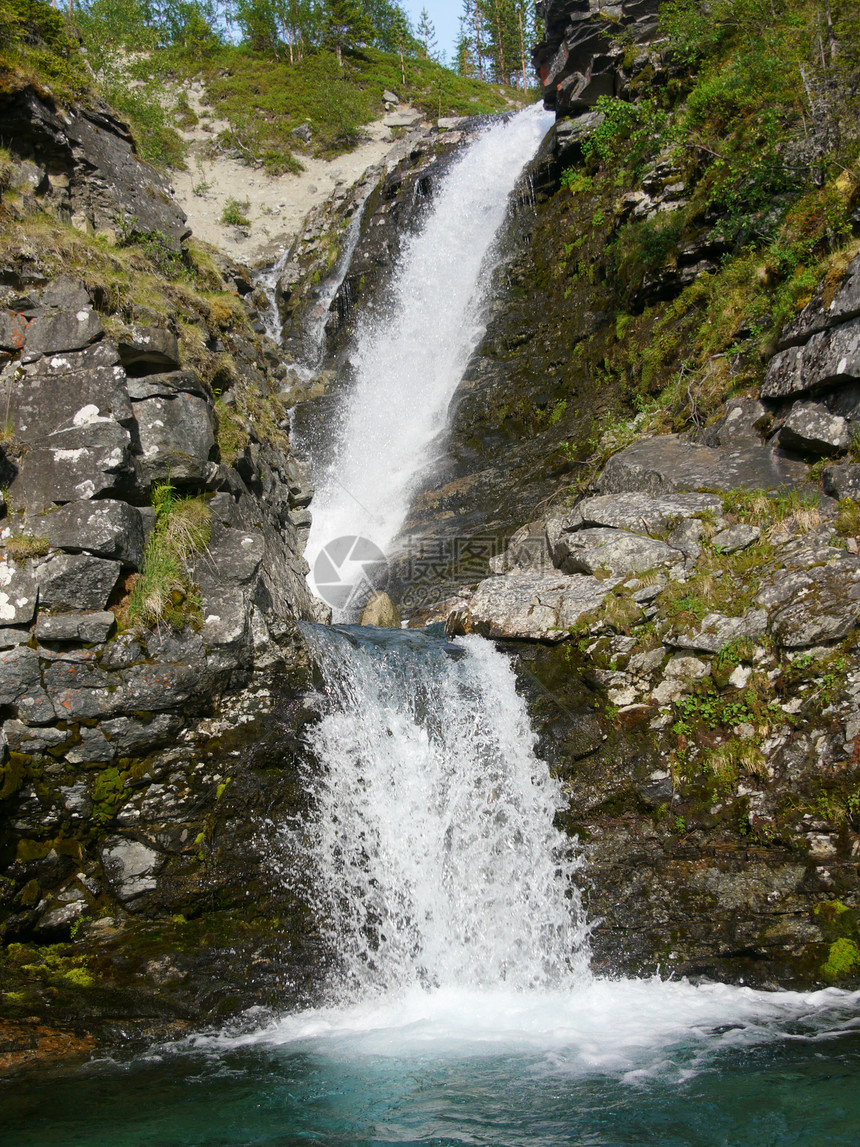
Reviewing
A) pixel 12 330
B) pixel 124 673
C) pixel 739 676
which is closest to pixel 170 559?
pixel 124 673

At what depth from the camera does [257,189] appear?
3253 cm

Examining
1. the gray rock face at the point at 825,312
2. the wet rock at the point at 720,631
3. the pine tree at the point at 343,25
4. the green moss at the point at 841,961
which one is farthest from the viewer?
the pine tree at the point at 343,25

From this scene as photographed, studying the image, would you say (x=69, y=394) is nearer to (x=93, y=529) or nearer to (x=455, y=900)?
(x=93, y=529)

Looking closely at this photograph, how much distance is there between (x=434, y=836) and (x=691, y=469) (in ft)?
19.2

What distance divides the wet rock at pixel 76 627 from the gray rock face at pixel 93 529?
0.63 metres

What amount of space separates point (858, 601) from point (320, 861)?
5.65 metres

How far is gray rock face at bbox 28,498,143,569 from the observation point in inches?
270

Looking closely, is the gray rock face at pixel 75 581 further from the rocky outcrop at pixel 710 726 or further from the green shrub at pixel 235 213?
the green shrub at pixel 235 213

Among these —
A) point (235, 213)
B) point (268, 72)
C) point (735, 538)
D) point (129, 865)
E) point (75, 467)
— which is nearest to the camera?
point (129, 865)

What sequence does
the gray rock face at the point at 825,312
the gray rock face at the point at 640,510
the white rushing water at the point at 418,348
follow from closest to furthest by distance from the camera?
the gray rock face at the point at 825,312
the gray rock face at the point at 640,510
the white rushing water at the point at 418,348

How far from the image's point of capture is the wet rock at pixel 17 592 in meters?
6.45

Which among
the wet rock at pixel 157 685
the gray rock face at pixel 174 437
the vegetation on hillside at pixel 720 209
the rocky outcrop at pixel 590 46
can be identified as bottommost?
the wet rock at pixel 157 685

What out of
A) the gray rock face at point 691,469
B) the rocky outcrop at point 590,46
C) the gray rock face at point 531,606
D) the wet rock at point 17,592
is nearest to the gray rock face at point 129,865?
the wet rock at point 17,592

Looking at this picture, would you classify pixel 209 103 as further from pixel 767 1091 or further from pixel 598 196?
pixel 767 1091
